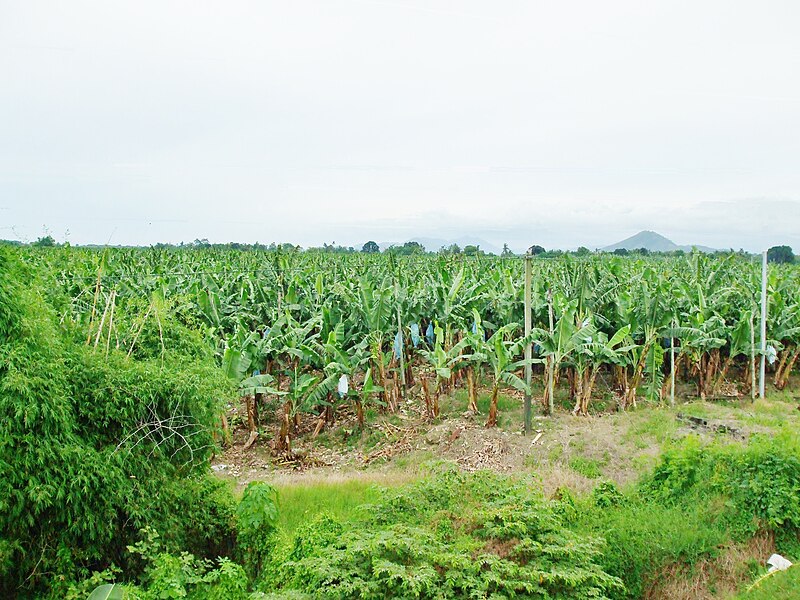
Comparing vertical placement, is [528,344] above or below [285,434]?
above

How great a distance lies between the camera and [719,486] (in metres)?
6.82

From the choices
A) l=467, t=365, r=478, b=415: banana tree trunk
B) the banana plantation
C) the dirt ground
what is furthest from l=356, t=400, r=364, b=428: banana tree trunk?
l=467, t=365, r=478, b=415: banana tree trunk

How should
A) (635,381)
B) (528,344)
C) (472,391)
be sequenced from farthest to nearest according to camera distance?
(635,381) → (472,391) → (528,344)

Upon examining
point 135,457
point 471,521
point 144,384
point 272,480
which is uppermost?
point 144,384

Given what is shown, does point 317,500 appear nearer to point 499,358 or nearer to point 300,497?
point 300,497

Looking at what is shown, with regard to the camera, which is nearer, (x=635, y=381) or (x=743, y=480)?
(x=743, y=480)

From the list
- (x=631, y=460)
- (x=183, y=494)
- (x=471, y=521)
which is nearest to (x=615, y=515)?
(x=471, y=521)

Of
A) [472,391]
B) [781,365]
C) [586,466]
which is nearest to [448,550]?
[586,466]

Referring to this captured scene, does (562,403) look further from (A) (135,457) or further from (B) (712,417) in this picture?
(A) (135,457)

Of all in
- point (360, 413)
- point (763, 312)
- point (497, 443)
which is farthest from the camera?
point (763, 312)

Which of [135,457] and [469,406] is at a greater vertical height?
[135,457]

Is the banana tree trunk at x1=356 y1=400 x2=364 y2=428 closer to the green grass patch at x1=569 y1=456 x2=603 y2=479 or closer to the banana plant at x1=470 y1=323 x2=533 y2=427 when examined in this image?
the banana plant at x1=470 y1=323 x2=533 y2=427

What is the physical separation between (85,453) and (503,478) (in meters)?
4.43


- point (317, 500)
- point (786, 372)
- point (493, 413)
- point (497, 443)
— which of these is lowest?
point (317, 500)
